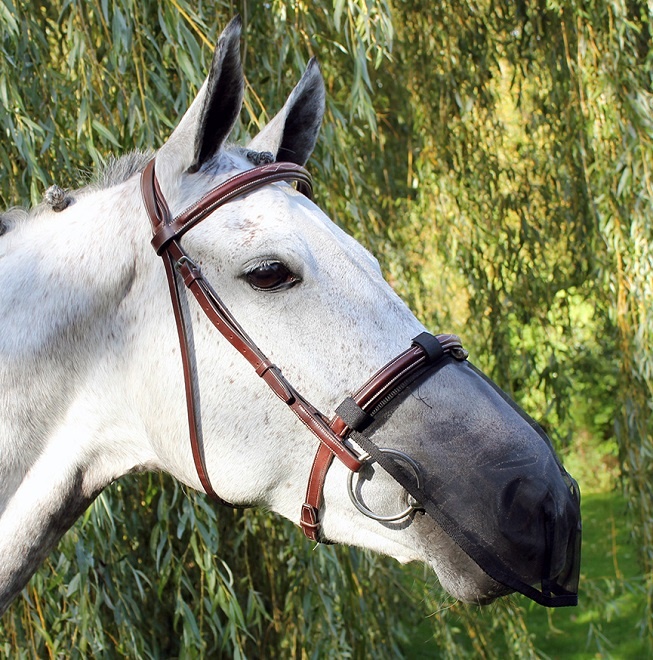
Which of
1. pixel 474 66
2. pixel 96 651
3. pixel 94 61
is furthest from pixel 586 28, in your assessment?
pixel 96 651

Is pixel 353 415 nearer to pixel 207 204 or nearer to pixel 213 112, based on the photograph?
pixel 207 204

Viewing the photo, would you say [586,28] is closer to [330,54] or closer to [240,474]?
[330,54]

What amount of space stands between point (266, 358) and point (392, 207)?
3.04 metres

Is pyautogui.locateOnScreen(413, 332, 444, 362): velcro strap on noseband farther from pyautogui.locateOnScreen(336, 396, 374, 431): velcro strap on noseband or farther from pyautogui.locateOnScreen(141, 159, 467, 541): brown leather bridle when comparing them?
pyautogui.locateOnScreen(336, 396, 374, 431): velcro strap on noseband

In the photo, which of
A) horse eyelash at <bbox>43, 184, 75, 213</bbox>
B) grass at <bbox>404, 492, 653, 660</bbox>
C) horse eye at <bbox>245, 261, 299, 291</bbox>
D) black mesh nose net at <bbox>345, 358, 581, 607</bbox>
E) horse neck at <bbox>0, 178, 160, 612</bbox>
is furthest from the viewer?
grass at <bbox>404, 492, 653, 660</bbox>

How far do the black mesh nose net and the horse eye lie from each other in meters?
0.32

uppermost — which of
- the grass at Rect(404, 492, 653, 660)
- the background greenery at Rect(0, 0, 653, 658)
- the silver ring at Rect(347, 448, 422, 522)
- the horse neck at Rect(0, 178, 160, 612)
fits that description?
the horse neck at Rect(0, 178, 160, 612)

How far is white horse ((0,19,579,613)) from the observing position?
1327 mm

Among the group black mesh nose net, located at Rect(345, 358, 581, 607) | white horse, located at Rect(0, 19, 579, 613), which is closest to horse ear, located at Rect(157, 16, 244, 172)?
white horse, located at Rect(0, 19, 579, 613)

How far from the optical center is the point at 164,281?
5.00ft

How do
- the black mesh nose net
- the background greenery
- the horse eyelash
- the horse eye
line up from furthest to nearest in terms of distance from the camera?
1. the background greenery
2. the horse eyelash
3. the horse eye
4. the black mesh nose net

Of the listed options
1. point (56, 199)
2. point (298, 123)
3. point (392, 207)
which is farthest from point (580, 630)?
point (56, 199)

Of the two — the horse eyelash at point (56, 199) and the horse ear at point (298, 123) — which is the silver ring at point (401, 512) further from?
the horse eyelash at point (56, 199)

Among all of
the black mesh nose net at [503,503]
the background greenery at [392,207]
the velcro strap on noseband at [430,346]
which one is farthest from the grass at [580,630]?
the velcro strap on noseband at [430,346]
